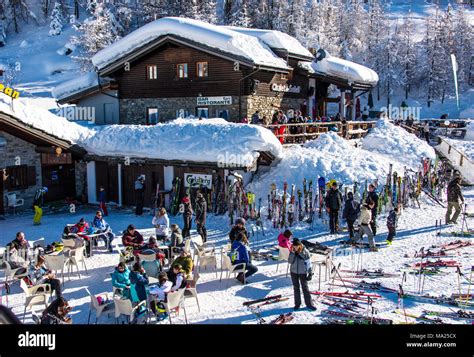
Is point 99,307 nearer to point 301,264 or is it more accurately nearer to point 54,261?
point 54,261

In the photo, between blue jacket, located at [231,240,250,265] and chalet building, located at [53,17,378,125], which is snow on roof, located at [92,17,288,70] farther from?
blue jacket, located at [231,240,250,265]

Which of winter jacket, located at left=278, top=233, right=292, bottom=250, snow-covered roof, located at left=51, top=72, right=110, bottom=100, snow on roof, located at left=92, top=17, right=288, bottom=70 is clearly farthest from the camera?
snow-covered roof, located at left=51, top=72, right=110, bottom=100

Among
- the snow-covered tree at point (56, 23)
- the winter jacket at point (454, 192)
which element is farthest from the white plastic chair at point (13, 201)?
the snow-covered tree at point (56, 23)

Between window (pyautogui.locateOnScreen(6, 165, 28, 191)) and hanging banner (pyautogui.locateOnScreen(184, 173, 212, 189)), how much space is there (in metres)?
7.21

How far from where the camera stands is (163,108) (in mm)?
25016

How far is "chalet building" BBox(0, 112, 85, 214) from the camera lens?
19.6 meters

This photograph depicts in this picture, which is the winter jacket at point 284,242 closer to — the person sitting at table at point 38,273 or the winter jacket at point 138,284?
the winter jacket at point 138,284

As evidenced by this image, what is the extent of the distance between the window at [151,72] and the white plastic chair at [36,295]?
17703 millimetres

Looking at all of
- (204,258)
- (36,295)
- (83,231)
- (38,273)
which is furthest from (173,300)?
(83,231)

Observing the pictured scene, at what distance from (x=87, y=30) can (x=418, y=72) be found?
144 feet

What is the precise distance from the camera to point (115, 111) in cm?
2738

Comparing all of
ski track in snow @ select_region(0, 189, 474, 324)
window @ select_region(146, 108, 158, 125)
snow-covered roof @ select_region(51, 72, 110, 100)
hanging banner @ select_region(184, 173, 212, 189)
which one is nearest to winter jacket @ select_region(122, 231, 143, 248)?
ski track in snow @ select_region(0, 189, 474, 324)
